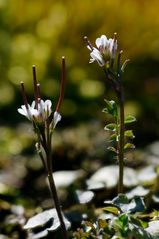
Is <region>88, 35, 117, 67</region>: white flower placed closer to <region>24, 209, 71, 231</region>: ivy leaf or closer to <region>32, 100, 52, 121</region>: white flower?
<region>32, 100, 52, 121</region>: white flower

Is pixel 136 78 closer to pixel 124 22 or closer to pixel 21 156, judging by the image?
pixel 124 22

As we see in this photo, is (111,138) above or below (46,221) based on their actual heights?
above

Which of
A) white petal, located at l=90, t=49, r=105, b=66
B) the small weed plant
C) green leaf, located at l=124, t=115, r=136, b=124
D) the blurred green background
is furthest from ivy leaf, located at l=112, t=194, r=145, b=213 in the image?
the blurred green background

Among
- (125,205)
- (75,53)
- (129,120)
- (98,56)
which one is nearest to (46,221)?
(125,205)

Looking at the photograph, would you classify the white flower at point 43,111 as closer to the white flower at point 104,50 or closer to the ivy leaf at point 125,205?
the white flower at point 104,50

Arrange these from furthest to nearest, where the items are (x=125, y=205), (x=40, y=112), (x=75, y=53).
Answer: (x=75, y=53)
(x=125, y=205)
(x=40, y=112)

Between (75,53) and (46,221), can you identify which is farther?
(75,53)

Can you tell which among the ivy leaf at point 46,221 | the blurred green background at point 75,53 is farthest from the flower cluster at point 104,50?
the blurred green background at point 75,53

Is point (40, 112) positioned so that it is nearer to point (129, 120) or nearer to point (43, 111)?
point (43, 111)

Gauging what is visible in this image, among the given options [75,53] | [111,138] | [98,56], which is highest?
[75,53]

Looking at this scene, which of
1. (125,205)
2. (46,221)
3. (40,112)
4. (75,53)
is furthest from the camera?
(75,53)
